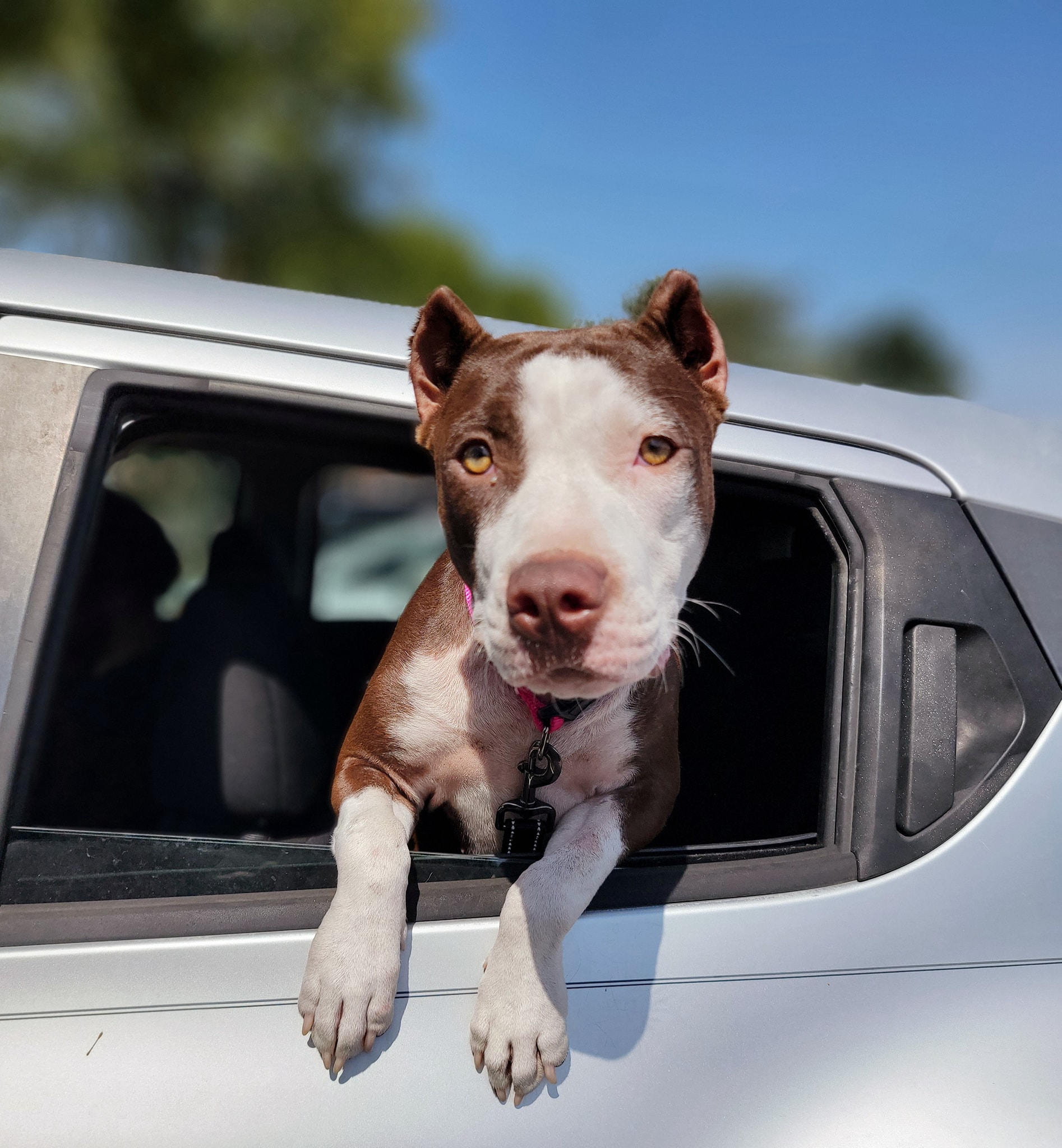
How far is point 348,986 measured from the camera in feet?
5.18

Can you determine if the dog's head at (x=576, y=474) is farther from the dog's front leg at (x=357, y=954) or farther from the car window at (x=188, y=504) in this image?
the car window at (x=188, y=504)

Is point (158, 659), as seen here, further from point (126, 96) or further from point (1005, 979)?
point (126, 96)

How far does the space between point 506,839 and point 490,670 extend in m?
0.37

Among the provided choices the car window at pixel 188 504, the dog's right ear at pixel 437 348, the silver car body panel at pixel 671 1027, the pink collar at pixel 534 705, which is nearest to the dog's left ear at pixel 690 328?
the dog's right ear at pixel 437 348

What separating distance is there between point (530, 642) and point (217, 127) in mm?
20681

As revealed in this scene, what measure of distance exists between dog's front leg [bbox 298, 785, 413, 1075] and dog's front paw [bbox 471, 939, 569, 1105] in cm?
15

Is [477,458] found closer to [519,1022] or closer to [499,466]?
[499,466]

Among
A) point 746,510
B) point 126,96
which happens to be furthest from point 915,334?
point 746,510

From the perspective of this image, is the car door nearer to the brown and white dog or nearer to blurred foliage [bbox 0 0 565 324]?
the brown and white dog

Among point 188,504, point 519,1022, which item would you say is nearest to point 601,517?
point 519,1022

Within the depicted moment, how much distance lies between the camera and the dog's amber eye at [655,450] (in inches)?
77.4

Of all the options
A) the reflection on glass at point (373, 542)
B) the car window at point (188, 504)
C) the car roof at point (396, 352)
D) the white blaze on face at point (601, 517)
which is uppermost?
the reflection on glass at point (373, 542)

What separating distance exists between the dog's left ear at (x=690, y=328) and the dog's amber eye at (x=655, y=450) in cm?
23

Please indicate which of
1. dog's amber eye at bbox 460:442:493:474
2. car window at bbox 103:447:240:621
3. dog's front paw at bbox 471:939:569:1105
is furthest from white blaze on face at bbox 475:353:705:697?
car window at bbox 103:447:240:621
